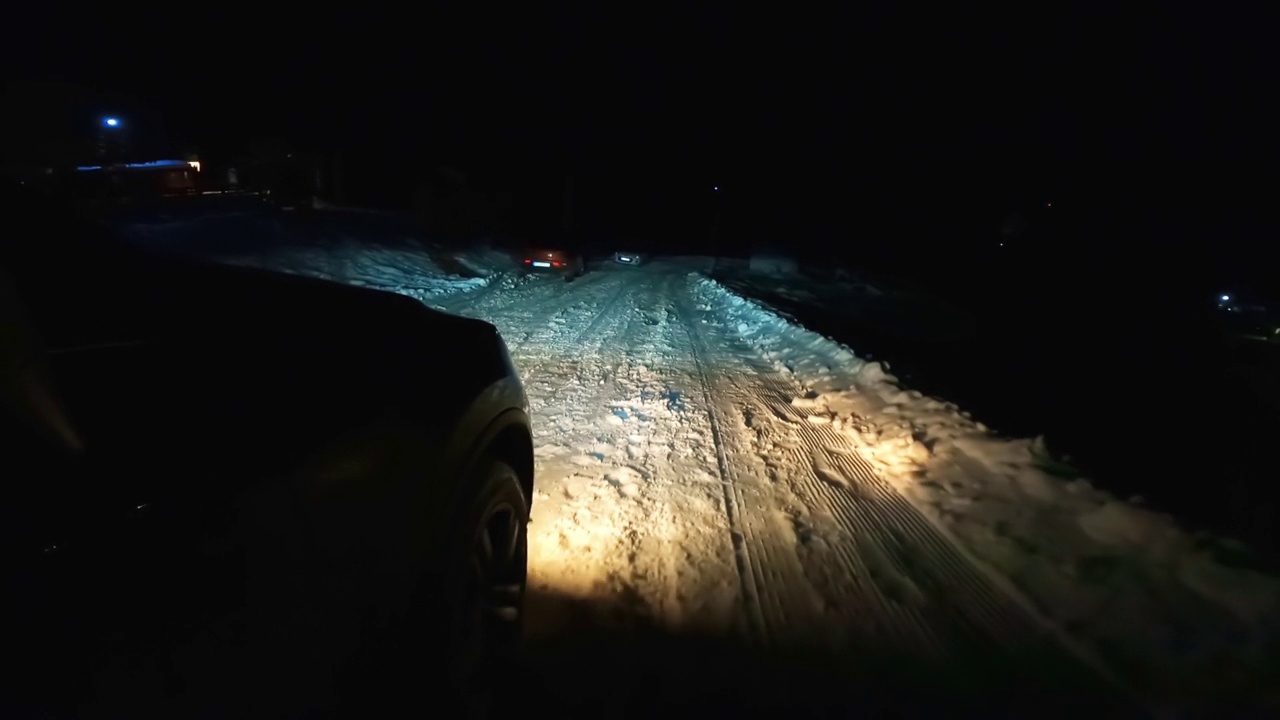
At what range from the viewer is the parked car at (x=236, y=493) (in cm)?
138

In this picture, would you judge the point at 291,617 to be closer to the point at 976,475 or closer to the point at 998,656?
the point at 998,656

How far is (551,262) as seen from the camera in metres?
25.5

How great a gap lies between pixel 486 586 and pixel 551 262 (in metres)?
23.2

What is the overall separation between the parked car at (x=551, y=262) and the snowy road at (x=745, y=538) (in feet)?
53.9

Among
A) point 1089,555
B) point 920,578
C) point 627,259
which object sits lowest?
point 627,259

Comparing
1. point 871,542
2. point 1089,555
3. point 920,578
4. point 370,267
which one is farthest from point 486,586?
point 370,267

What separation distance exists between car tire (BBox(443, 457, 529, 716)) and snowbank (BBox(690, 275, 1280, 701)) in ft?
9.60

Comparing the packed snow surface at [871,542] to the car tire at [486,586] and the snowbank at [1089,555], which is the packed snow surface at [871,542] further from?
the car tire at [486,586]

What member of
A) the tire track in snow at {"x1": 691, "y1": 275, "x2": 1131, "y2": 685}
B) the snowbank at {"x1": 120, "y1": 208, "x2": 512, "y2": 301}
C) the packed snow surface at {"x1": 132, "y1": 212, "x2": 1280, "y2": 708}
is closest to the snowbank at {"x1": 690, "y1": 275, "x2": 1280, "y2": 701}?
the packed snow surface at {"x1": 132, "y1": 212, "x2": 1280, "y2": 708}

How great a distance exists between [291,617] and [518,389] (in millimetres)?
1869

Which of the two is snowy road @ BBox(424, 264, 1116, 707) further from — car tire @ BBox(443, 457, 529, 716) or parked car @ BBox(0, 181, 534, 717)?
parked car @ BBox(0, 181, 534, 717)

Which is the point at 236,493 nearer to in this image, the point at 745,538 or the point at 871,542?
the point at 745,538

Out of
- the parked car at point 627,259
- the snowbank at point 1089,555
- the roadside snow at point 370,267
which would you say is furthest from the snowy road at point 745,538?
the parked car at point 627,259

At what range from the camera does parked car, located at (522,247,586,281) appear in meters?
25.5
